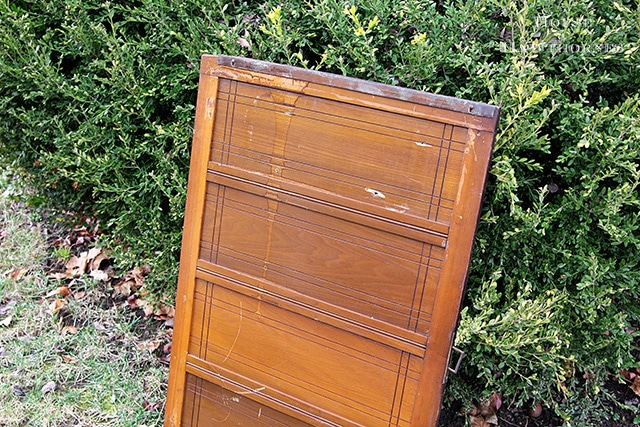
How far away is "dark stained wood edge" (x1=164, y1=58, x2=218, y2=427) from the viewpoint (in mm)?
2166

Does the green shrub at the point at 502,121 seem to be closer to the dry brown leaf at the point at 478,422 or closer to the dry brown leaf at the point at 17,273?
the dry brown leaf at the point at 478,422

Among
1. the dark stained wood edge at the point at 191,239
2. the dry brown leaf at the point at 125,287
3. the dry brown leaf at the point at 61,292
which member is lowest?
the dry brown leaf at the point at 61,292

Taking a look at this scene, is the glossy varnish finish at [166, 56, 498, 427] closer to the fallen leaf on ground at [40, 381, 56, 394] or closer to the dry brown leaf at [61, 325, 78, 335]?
the fallen leaf on ground at [40, 381, 56, 394]

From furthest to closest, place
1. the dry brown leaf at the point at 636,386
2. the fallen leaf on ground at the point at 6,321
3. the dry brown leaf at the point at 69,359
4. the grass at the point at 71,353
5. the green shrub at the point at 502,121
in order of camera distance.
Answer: the fallen leaf on ground at the point at 6,321
the dry brown leaf at the point at 69,359
the grass at the point at 71,353
the dry brown leaf at the point at 636,386
the green shrub at the point at 502,121

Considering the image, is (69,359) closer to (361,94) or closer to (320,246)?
(320,246)

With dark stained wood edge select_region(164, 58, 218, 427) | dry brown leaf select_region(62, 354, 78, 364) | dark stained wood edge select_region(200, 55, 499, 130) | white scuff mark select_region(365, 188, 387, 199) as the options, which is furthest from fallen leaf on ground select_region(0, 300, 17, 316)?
white scuff mark select_region(365, 188, 387, 199)

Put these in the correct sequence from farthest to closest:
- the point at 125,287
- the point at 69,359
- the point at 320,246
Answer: the point at 125,287
the point at 69,359
the point at 320,246

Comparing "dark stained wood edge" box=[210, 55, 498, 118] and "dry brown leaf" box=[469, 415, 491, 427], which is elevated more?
"dark stained wood edge" box=[210, 55, 498, 118]

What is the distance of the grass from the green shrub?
0.59 m

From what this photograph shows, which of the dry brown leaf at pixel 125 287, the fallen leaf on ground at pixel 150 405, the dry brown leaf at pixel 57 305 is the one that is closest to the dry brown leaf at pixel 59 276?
the dry brown leaf at pixel 57 305

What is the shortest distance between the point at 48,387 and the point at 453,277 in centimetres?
229

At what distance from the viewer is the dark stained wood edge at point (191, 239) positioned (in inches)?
85.3

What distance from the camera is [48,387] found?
9.96ft

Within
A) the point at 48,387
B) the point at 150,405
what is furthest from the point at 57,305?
the point at 150,405
